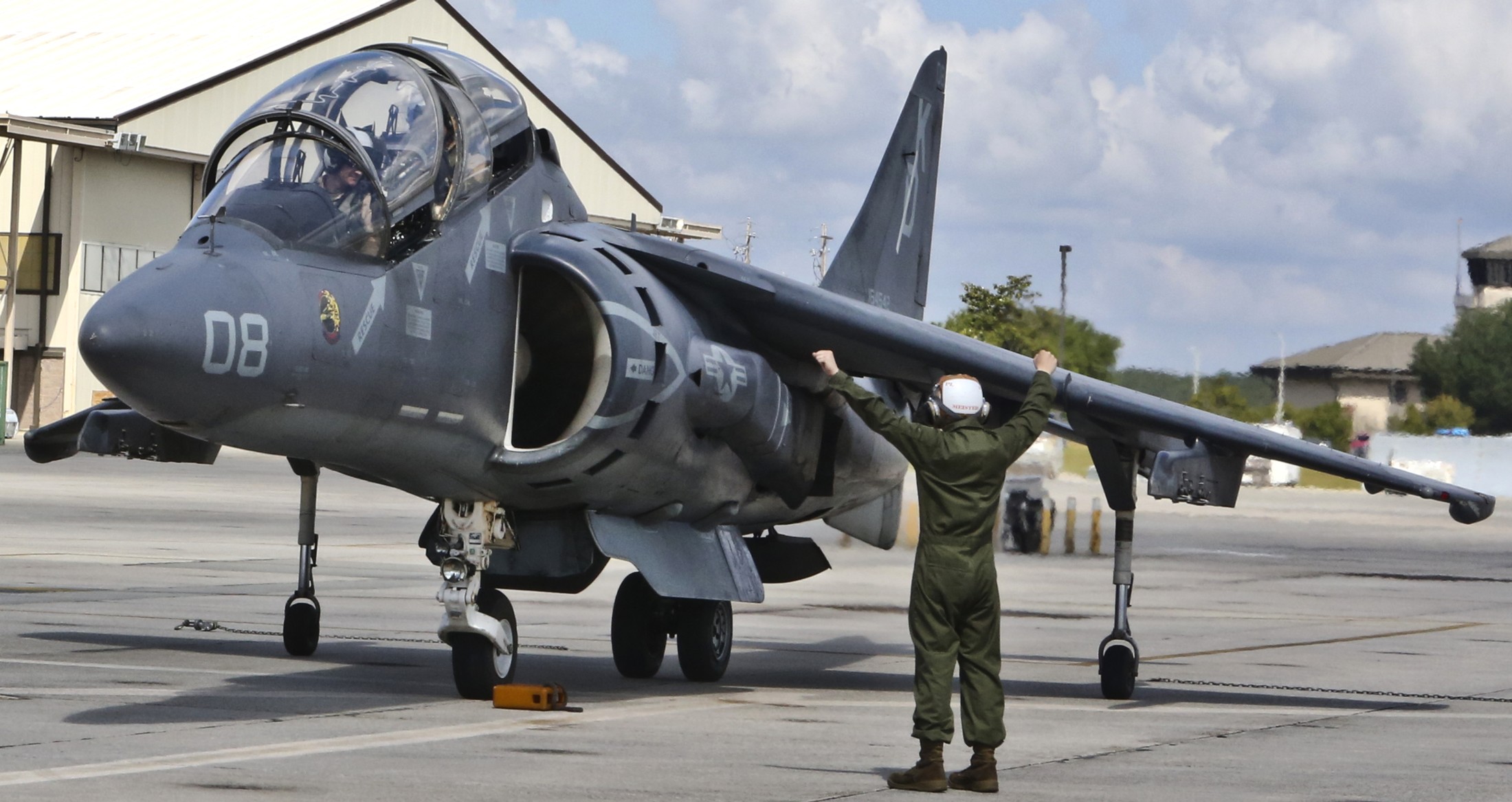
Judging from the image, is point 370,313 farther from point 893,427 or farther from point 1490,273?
point 1490,273

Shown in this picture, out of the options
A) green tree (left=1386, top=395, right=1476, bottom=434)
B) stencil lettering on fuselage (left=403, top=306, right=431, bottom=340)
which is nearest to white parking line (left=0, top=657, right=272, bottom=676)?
stencil lettering on fuselage (left=403, top=306, right=431, bottom=340)

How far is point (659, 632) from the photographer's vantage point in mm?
12242

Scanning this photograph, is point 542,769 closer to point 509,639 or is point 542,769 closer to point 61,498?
point 509,639

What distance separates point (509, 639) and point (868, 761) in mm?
2602

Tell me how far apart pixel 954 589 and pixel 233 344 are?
3138 mm

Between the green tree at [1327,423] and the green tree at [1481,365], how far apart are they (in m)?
9.20

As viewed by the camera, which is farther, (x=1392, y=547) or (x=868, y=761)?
(x=1392, y=547)

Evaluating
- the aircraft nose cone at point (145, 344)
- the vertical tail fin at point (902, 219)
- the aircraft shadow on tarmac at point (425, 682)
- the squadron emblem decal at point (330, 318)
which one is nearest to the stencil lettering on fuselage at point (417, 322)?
the squadron emblem decal at point (330, 318)

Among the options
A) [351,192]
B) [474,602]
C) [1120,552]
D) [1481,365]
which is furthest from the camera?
[1481,365]

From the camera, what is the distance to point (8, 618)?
14547 mm

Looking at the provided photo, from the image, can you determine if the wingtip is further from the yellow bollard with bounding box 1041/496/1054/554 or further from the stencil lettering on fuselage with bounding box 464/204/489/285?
the yellow bollard with bounding box 1041/496/1054/554

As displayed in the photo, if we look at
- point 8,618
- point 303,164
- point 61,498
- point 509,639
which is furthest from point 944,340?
point 61,498

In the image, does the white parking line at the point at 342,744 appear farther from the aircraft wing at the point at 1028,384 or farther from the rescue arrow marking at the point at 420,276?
the aircraft wing at the point at 1028,384

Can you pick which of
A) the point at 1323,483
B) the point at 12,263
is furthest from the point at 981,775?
the point at 1323,483
